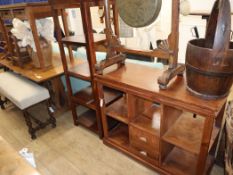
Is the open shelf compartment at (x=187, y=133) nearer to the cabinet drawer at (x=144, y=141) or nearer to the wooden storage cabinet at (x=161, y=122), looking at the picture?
the wooden storage cabinet at (x=161, y=122)

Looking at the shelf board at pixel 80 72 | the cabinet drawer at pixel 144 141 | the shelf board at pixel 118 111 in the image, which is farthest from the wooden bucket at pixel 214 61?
the shelf board at pixel 80 72

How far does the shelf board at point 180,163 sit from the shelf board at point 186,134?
27 cm

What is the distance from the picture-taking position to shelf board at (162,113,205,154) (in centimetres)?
125

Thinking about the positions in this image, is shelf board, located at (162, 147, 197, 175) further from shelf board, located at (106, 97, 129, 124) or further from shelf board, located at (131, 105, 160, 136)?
shelf board, located at (106, 97, 129, 124)

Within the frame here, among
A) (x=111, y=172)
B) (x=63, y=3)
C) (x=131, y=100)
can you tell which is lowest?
(x=111, y=172)

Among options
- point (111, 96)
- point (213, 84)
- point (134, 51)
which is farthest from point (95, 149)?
point (213, 84)

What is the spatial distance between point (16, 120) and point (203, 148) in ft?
7.28

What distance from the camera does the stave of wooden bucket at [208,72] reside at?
922mm

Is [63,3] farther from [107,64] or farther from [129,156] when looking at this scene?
[129,156]

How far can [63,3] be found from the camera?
5.24ft

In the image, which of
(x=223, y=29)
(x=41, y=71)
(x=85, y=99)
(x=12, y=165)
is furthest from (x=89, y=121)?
(x=223, y=29)

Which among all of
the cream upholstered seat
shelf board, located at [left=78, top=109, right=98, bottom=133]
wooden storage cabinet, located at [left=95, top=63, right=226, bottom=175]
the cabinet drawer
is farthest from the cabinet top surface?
the cream upholstered seat

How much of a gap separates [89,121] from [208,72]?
4.89 ft

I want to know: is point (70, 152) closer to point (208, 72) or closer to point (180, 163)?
point (180, 163)
